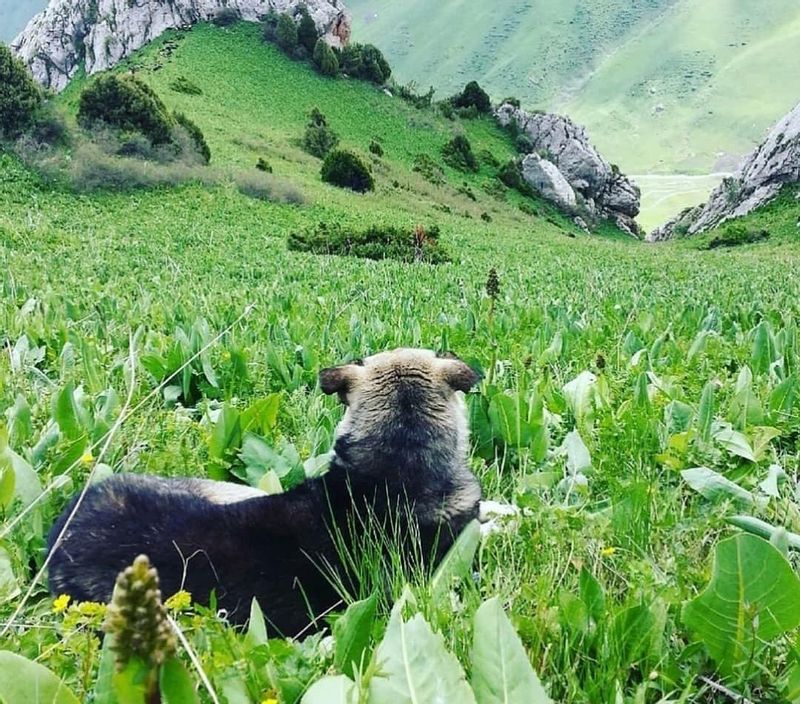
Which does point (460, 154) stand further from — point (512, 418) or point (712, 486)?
point (712, 486)

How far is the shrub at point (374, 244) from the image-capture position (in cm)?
2234

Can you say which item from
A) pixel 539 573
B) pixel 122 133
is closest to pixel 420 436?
pixel 539 573

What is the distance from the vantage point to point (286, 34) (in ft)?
238

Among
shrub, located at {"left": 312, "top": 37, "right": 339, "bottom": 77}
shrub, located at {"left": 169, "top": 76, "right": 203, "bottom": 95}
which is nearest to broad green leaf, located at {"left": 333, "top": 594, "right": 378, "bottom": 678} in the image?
shrub, located at {"left": 169, "top": 76, "right": 203, "bottom": 95}

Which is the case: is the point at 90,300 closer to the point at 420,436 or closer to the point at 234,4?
the point at 420,436

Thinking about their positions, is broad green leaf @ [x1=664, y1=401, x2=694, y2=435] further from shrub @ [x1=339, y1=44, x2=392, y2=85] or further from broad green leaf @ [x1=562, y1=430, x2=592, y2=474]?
shrub @ [x1=339, y1=44, x2=392, y2=85]

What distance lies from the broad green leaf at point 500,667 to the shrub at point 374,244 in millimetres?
20121

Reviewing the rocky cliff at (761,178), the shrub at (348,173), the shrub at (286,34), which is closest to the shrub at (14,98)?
the shrub at (348,173)

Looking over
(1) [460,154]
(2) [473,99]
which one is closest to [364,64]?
(2) [473,99]

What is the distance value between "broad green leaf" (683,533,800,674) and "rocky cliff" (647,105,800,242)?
5539cm

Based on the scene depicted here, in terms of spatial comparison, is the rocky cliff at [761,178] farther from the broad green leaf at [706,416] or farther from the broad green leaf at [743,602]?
the broad green leaf at [743,602]

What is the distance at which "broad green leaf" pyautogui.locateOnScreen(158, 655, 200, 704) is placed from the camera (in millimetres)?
1154

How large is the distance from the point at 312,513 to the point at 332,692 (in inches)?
42.9

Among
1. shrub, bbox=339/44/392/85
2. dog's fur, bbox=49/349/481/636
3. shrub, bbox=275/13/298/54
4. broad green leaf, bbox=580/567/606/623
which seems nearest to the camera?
broad green leaf, bbox=580/567/606/623
